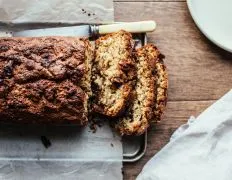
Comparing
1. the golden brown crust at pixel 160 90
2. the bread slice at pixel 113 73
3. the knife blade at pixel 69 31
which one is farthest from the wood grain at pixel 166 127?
the knife blade at pixel 69 31

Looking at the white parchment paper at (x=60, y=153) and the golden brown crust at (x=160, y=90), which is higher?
the golden brown crust at (x=160, y=90)

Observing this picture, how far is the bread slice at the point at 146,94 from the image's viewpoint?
102 inches

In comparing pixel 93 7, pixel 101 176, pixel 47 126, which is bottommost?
pixel 101 176

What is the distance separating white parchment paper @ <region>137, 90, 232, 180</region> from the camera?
2688mm

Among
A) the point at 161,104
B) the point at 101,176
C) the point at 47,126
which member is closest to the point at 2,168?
the point at 47,126

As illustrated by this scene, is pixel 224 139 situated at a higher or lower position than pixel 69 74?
lower

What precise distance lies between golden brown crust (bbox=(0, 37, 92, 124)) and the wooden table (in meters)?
0.48

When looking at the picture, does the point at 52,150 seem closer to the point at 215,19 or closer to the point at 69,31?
the point at 69,31

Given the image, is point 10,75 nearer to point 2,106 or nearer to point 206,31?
point 2,106

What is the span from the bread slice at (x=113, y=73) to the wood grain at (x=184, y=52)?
0.87 ft

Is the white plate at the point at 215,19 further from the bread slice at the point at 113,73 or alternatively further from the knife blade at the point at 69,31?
the knife blade at the point at 69,31

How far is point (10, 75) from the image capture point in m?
2.47

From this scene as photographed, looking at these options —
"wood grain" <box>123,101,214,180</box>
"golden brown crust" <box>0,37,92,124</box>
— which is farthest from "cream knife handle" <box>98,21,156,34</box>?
"wood grain" <box>123,101,214,180</box>

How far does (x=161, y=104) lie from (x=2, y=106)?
74 centimetres
